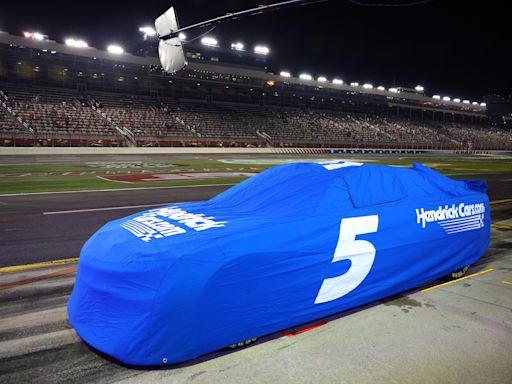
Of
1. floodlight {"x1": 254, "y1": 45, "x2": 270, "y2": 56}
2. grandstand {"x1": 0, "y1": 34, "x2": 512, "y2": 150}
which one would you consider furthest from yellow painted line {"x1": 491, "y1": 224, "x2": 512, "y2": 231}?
floodlight {"x1": 254, "y1": 45, "x2": 270, "y2": 56}

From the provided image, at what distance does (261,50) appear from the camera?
6097 cm

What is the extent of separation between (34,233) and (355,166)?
556 cm

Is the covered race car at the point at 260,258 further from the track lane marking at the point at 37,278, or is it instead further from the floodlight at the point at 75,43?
the floodlight at the point at 75,43

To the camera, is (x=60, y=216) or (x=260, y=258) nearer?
(x=260, y=258)

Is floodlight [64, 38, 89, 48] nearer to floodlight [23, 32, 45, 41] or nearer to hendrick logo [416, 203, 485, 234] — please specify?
floodlight [23, 32, 45, 41]

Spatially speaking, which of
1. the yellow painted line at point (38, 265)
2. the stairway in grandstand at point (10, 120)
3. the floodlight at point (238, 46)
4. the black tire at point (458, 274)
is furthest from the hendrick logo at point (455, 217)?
the floodlight at point (238, 46)

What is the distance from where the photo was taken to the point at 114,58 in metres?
45.2

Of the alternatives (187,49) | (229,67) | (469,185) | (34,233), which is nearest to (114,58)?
(187,49)

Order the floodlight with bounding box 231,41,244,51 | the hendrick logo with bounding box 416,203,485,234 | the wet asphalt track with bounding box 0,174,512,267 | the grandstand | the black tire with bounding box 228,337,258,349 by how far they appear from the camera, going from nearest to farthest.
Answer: the black tire with bounding box 228,337,258,349
the hendrick logo with bounding box 416,203,485,234
the wet asphalt track with bounding box 0,174,512,267
the grandstand
the floodlight with bounding box 231,41,244,51

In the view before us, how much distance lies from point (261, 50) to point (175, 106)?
20.9 meters

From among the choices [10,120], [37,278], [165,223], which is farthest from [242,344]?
[10,120]

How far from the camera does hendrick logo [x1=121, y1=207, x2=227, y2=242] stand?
2934 mm

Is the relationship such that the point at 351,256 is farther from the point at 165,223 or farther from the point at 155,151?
the point at 155,151

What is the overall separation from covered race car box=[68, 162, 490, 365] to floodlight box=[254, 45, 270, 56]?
60.6 m
